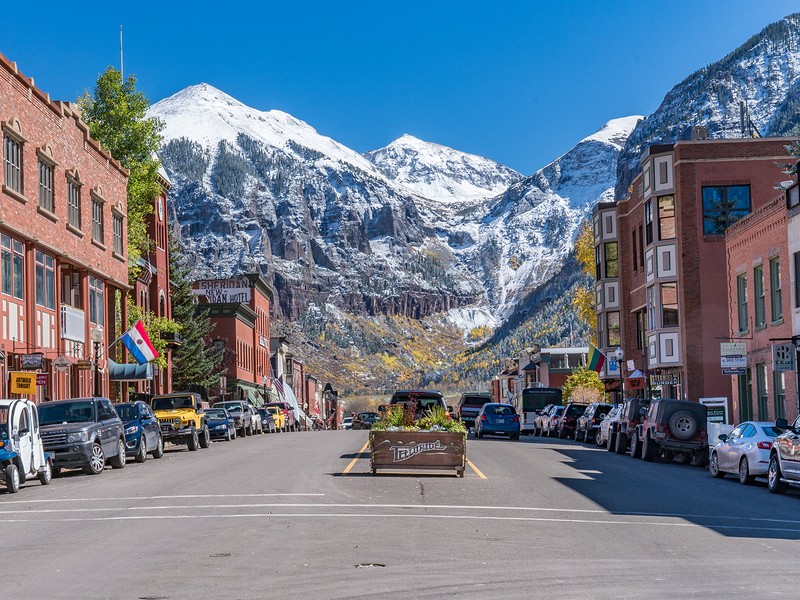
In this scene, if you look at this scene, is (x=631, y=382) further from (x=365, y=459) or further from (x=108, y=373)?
(x=365, y=459)

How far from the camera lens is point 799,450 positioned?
21891mm

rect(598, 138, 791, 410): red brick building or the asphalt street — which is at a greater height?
rect(598, 138, 791, 410): red brick building

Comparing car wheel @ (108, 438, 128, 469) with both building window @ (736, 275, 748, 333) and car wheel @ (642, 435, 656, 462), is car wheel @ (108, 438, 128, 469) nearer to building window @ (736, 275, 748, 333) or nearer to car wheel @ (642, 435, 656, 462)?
car wheel @ (642, 435, 656, 462)

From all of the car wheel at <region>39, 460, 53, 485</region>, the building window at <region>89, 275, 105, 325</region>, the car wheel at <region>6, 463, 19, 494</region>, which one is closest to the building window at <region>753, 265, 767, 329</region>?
the car wheel at <region>39, 460, 53, 485</region>

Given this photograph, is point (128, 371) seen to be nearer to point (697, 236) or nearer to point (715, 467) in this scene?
point (697, 236)

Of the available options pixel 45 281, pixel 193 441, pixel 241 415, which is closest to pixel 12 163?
pixel 45 281

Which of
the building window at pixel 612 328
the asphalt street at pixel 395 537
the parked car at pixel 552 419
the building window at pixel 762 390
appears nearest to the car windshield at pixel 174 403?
the asphalt street at pixel 395 537

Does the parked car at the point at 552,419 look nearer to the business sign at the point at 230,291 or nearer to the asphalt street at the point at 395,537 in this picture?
the asphalt street at the point at 395,537

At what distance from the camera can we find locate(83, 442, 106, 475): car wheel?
28531mm

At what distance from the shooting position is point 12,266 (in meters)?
40.9

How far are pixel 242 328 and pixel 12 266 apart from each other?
64.8 meters

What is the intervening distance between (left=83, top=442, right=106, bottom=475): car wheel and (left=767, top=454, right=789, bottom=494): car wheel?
15.3m

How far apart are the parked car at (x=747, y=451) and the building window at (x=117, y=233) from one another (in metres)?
35.3

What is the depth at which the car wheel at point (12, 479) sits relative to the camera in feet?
75.3
